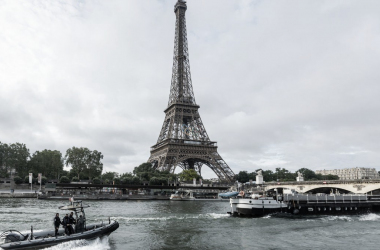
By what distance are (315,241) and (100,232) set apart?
17.8 meters

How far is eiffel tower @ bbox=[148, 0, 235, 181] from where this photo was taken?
110062mm

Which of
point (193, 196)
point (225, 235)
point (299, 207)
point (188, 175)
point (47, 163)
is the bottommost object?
point (193, 196)

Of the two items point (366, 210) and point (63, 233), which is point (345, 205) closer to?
point (366, 210)

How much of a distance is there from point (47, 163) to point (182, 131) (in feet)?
172

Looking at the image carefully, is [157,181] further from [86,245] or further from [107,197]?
[86,245]

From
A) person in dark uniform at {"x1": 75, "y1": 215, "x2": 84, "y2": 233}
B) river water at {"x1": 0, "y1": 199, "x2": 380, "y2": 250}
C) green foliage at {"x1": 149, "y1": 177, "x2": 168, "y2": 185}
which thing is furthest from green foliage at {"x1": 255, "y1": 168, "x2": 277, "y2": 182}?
person in dark uniform at {"x1": 75, "y1": 215, "x2": 84, "y2": 233}

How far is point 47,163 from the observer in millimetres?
124438

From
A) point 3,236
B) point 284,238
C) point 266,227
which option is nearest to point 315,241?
point 284,238

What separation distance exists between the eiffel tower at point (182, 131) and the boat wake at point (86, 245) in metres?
82.0

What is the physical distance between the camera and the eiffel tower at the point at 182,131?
11006 cm

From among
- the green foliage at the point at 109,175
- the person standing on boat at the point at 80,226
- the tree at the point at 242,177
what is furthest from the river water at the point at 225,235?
the tree at the point at 242,177

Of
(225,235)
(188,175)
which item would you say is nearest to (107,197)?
(188,175)

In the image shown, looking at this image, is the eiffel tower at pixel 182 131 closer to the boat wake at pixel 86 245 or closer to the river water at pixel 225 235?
the river water at pixel 225 235

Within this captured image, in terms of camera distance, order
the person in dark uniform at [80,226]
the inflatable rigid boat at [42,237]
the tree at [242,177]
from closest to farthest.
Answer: the inflatable rigid boat at [42,237] < the person in dark uniform at [80,226] < the tree at [242,177]
